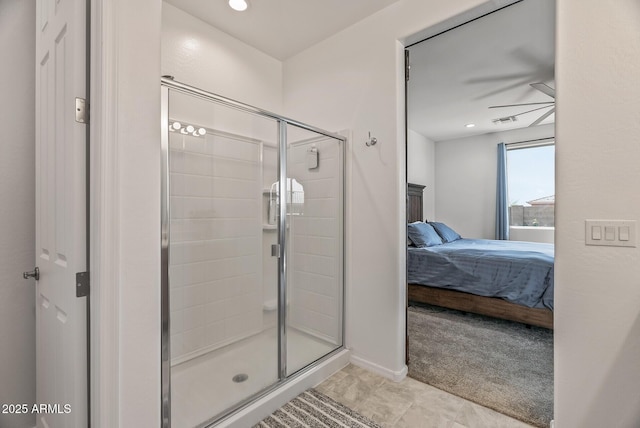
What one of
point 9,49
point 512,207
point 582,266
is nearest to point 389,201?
point 582,266

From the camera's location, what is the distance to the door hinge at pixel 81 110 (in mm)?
1043

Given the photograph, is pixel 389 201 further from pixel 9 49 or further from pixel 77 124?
pixel 9 49

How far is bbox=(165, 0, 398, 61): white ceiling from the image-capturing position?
2.09 m

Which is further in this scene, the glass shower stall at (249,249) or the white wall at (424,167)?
the white wall at (424,167)

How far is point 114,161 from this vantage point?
990 millimetres

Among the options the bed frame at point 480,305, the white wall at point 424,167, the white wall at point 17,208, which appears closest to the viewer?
the white wall at point 17,208

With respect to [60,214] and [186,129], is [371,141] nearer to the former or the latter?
[186,129]

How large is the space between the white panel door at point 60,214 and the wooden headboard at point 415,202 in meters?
4.67

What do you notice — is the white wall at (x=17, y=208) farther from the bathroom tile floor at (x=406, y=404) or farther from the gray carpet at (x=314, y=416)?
the bathroom tile floor at (x=406, y=404)

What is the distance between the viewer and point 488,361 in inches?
93.0

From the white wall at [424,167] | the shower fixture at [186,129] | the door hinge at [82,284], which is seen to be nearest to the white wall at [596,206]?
the door hinge at [82,284]

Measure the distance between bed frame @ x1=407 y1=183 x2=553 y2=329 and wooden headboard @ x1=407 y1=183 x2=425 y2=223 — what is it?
1.72 metres

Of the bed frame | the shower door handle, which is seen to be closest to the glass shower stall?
the shower door handle

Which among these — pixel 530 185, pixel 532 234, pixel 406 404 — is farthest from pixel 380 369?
pixel 530 185
